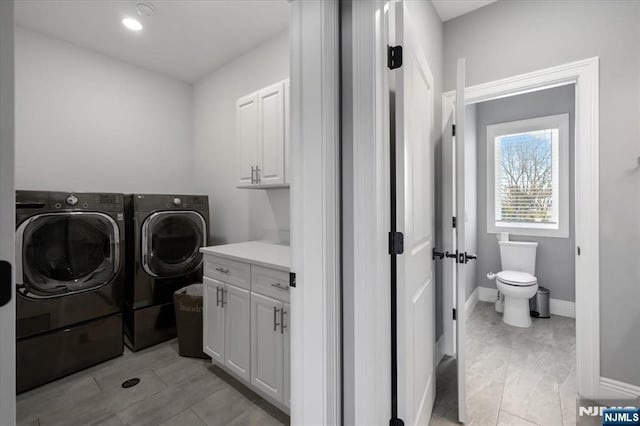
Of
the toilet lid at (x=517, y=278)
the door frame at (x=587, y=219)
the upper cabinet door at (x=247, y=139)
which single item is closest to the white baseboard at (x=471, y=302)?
the toilet lid at (x=517, y=278)

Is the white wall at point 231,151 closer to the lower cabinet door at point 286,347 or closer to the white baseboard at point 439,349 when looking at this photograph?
the lower cabinet door at point 286,347

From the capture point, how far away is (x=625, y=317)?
1.69 m

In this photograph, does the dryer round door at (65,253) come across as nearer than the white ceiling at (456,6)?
Yes

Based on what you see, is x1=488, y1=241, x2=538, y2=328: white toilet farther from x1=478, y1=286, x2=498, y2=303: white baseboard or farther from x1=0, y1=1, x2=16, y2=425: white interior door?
x1=0, y1=1, x2=16, y2=425: white interior door

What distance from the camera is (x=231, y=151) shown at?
3008 millimetres

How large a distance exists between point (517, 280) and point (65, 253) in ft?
13.0

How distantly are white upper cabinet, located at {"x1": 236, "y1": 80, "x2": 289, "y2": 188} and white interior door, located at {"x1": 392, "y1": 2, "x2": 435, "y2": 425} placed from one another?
1.03 meters

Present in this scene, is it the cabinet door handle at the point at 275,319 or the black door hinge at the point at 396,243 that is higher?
the black door hinge at the point at 396,243

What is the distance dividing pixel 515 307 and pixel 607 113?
1934 millimetres

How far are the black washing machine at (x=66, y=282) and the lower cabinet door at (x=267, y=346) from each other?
4.78ft

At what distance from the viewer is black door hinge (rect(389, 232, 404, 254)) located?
3.55ft

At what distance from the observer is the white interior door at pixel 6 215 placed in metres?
0.53

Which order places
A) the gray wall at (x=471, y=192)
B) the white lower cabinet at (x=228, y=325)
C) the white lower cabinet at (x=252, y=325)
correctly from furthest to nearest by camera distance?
the gray wall at (x=471, y=192), the white lower cabinet at (x=228, y=325), the white lower cabinet at (x=252, y=325)

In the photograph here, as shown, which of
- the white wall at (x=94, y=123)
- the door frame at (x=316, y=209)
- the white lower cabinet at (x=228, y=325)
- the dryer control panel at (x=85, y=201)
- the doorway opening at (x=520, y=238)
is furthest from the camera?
the white wall at (x=94, y=123)
